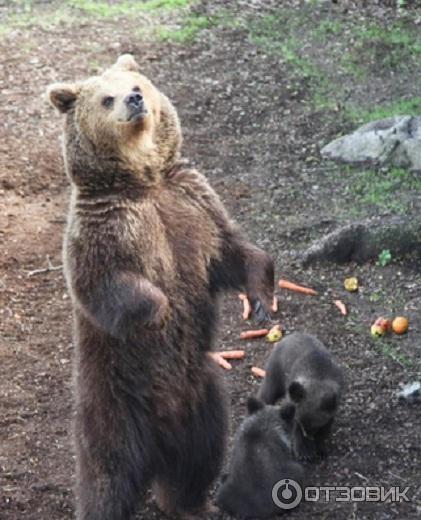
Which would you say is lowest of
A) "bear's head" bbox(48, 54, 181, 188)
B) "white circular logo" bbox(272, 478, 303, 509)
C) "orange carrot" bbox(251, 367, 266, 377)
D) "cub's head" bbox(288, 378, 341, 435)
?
"orange carrot" bbox(251, 367, 266, 377)

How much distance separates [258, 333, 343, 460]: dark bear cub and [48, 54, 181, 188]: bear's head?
1650mm

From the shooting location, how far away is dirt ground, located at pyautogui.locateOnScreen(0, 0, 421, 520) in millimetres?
6906

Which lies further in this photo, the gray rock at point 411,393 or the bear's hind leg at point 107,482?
the gray rock at point 411,393

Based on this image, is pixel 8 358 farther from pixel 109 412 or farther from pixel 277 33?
pixel 277 33

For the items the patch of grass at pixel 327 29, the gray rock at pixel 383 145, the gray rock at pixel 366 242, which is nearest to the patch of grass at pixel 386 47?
the patch of grass at pixel 327 29

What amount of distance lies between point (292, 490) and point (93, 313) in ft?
5.14

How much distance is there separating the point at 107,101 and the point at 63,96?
9.7 inches

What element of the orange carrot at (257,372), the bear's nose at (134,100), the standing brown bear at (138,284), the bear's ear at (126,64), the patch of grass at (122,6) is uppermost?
the bear's nose at (134,100)

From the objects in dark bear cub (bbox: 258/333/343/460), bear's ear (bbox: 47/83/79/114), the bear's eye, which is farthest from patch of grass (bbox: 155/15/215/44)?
the bear's eye

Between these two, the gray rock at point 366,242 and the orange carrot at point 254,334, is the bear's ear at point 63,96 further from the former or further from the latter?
the gray rock at point 366,242

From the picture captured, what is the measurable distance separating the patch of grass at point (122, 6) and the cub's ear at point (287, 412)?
26.7ft

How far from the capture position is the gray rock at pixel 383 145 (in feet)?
32.4

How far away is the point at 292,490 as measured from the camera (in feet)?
21.2

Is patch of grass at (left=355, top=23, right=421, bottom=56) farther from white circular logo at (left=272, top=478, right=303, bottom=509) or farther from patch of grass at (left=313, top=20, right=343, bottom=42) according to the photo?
white circular logo at (left=272, top=478, right=303, bottom=509)
